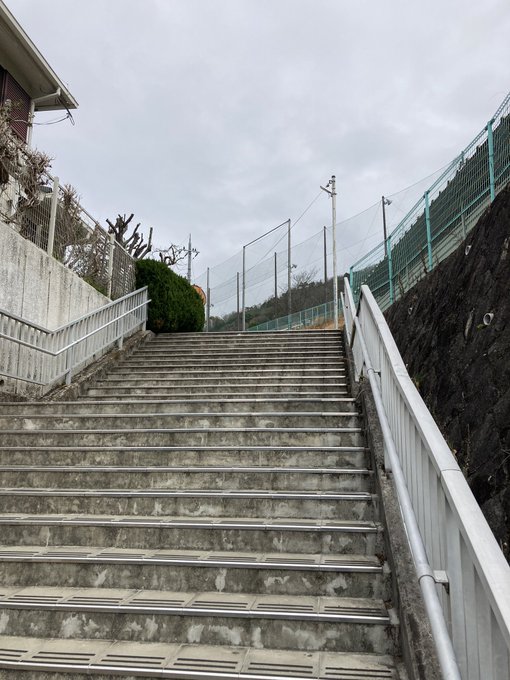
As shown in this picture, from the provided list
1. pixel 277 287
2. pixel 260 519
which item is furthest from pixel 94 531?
pixel 277 287

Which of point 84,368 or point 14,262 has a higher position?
point 14,262

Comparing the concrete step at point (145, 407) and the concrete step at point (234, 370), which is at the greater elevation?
the concrete step at point (234, 370)

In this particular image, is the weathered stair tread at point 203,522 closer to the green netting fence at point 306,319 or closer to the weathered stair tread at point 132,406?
the weathered stair tread at point 132,406

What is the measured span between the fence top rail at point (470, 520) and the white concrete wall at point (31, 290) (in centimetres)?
515

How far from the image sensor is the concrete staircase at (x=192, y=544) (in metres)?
2.40

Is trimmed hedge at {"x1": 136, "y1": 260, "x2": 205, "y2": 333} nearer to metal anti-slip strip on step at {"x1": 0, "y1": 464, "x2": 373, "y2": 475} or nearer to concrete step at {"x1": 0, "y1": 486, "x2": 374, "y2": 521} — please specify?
metal anti-slip strip on step at {"x1": 0, "y1": 464, "x2": 373, "y2": 475}

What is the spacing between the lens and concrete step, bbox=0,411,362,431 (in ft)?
15.8

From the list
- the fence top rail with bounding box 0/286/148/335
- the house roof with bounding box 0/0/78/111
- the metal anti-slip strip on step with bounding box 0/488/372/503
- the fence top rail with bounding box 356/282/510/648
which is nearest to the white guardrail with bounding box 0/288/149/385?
the fence top rail with bounding box 0/286/148/335

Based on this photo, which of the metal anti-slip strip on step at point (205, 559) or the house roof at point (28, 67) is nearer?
the metal anti-slip strip on step at point (205, 559)

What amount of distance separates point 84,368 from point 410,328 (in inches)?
193

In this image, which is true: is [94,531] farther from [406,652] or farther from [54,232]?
[54,232]

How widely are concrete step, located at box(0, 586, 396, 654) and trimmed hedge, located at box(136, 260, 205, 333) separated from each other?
27.8 feet

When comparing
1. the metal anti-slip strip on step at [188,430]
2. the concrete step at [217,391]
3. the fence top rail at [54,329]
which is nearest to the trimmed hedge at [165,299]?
the fence top rail at [54,329]

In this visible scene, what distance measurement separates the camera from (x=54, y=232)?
26.8 ft
